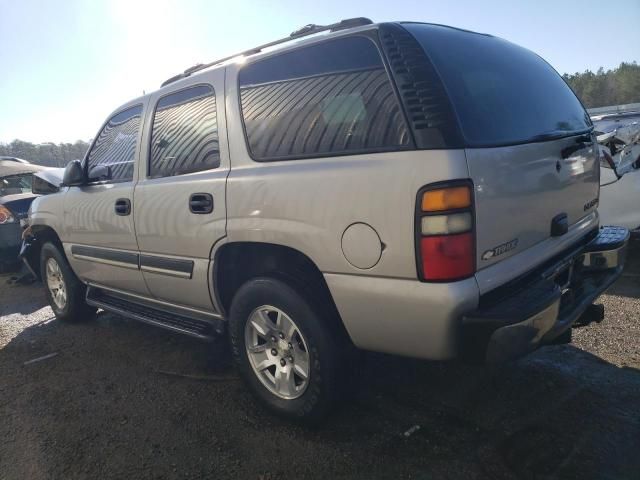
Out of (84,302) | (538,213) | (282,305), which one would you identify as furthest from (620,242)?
(84,302)

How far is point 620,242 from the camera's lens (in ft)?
9.11

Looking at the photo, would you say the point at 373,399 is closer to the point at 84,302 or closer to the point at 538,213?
the point at 538,213

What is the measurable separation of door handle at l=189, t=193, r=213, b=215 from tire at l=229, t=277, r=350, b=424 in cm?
52

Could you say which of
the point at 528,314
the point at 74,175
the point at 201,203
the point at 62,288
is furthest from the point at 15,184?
the point at 528,314

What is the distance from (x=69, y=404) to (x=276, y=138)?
2.25m

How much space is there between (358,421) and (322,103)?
5.65 ft

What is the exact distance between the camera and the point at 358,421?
260cm

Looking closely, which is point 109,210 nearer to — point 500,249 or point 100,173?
point 100,173

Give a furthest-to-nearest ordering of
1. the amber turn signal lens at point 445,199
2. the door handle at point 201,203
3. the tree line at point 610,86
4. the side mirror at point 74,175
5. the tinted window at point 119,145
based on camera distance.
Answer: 1. the tree line at point 610,86
2. the side mirror at point 74,175
3. the tinted window at point 119,145
4. the door handle at point 201,203
5. the amber turn signal lens at point 445,199

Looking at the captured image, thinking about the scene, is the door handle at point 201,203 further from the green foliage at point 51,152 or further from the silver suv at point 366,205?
the green foliage at point 51,152

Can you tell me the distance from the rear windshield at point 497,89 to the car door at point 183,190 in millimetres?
1308

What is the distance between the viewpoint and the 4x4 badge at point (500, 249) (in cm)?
201

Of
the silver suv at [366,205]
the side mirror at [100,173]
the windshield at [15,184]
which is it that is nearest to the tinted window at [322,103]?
the silver suv at [366,205]

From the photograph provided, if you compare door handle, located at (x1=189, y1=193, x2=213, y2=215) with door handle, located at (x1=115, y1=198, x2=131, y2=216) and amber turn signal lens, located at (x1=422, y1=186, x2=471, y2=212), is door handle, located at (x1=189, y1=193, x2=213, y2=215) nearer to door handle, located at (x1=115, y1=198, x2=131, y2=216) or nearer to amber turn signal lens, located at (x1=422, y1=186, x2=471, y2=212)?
door handle, located at (x1=115, y1=198, x2=131, y2=216)
